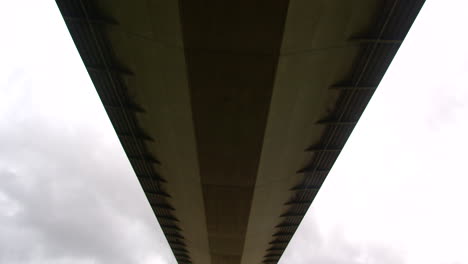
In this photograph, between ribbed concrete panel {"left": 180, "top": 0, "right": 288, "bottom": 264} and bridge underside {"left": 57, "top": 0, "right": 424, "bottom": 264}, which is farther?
bridge underside {"left": 57, "top": 0, "right": 424, "bottom": 264}

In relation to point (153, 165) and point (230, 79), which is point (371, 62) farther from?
point (153, 165)

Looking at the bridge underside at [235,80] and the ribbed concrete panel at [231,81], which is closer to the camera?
the ribbed concrete panel at [231,81]

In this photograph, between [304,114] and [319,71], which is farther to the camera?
[304,114]

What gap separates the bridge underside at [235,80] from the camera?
761 cm

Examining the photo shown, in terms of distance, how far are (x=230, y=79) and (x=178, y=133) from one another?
384cm

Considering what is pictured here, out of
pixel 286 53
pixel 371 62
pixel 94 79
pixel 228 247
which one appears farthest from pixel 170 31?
pixel 228 247

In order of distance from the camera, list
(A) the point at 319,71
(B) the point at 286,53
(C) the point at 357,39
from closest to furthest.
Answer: (B) the point at 286,53 < (C) the point at 357,39 < (A) the point at 319,71

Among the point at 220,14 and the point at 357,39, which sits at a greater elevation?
the point at 357,39

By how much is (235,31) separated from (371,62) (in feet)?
15.6

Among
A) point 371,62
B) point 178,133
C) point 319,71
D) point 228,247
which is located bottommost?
point 228,247

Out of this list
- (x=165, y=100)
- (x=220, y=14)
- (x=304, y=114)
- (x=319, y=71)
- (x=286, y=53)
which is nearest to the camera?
(x=220, y=14)

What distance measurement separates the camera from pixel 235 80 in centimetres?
912

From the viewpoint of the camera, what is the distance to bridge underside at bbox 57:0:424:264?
761cm

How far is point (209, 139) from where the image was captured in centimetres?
1170
